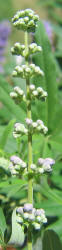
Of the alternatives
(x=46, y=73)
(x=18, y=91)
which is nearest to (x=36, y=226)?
(x=18, y=91)

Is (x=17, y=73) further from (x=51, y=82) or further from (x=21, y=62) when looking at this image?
(x=21, y=62)

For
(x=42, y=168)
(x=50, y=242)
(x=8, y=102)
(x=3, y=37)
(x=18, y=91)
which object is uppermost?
(x=3, y=37)

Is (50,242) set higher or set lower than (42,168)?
lower

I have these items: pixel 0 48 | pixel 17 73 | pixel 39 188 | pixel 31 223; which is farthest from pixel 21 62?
pixel 0 48

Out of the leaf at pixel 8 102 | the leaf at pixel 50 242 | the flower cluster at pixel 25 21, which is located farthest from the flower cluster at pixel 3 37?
the leaf at pixel 50 242

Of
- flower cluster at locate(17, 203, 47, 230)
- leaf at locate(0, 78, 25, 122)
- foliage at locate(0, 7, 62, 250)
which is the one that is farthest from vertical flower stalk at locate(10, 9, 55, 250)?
leaf at locate(0, 78, 25, 122)

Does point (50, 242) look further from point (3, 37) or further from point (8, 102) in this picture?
point (3, 37)
